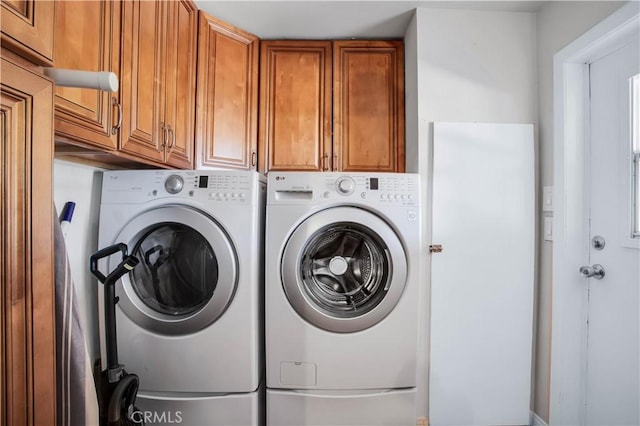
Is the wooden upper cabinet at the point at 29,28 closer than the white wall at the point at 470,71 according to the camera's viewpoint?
Yes

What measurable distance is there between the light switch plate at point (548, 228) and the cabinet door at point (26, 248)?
185 centimetres

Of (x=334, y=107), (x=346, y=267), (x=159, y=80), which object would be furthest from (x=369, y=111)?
(x=159, y=80)

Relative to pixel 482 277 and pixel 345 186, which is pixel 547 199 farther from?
pixel 345 186

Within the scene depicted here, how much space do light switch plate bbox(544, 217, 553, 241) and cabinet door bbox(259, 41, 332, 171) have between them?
115 centimetres

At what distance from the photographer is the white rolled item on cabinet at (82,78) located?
1.60 feet

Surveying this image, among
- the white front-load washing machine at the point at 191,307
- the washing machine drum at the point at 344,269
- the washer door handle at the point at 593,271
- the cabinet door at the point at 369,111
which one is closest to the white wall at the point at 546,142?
the washer door handle at the point at 593,271

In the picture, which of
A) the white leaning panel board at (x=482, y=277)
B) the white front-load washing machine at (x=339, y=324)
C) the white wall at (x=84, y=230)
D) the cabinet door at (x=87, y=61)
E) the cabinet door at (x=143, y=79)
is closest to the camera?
the cabinet door at (x=87, y=61)

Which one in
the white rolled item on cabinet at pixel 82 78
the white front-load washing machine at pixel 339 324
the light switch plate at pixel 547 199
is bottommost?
the white front-load washing machine at pixel 339 324

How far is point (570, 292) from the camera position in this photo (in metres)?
1.41

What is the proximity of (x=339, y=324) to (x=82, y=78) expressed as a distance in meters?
1.15

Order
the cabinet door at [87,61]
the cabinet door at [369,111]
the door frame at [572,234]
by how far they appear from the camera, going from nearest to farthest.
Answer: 1. the cabinet door at [87,61]
2. the door frame at [572,234]
3. the cabinet door at [369,111]

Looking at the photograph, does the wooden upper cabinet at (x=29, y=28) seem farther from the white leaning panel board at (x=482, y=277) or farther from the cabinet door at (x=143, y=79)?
the white leaning panel board at (x=482, y=277)

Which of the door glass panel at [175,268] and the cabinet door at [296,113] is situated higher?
the cabinet door at [296,113]

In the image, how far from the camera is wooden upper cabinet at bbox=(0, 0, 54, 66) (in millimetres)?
383
